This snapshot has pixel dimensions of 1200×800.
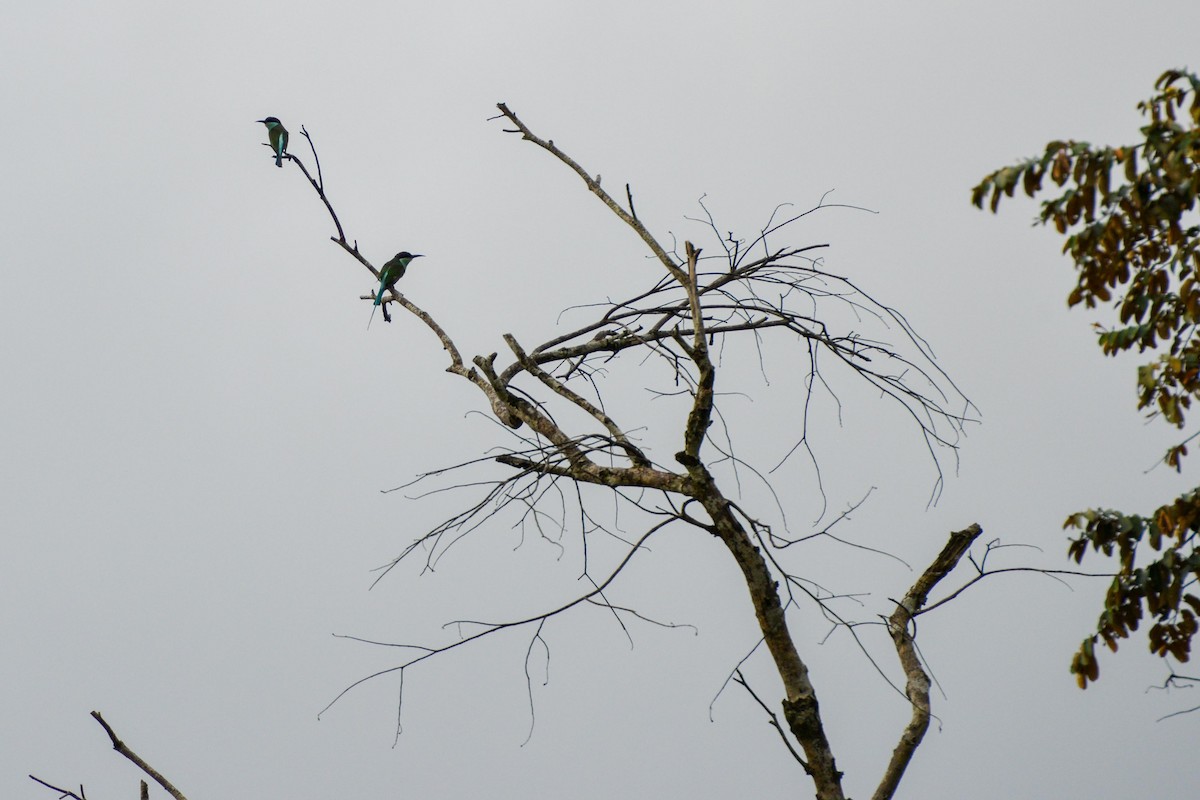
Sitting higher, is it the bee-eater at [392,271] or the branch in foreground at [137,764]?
the bee-eater at [392,271]

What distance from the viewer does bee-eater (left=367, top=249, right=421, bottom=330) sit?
4334mm

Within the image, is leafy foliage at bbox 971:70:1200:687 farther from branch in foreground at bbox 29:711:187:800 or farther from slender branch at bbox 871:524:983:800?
branch in foreground at bbox 29:711:187:800

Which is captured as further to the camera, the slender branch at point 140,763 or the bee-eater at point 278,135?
the bee-eater at point 278,135

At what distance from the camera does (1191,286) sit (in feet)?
7.51

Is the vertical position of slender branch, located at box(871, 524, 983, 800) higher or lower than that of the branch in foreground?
higher

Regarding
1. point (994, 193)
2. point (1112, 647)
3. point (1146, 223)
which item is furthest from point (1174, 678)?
point (994, 193)

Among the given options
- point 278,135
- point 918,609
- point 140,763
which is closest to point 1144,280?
point 918,609

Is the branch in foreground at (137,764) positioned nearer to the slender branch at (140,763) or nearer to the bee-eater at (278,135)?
the slender branch at (140,763)

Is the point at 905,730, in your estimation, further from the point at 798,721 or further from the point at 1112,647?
the point at 1112,647

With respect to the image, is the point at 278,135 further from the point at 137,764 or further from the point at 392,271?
the point at 137,764

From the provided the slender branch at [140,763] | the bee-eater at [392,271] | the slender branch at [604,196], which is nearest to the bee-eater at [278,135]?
the bee-eater at [392,271]

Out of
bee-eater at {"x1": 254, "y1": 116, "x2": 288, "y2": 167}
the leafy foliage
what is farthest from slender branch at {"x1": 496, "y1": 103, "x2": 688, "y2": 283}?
bee-eater at {"x1": 254, "y1": 116, "x2": 288, "y2": 167}

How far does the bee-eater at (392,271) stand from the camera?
4.33 m

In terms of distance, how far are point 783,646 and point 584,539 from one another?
1.76 feet
